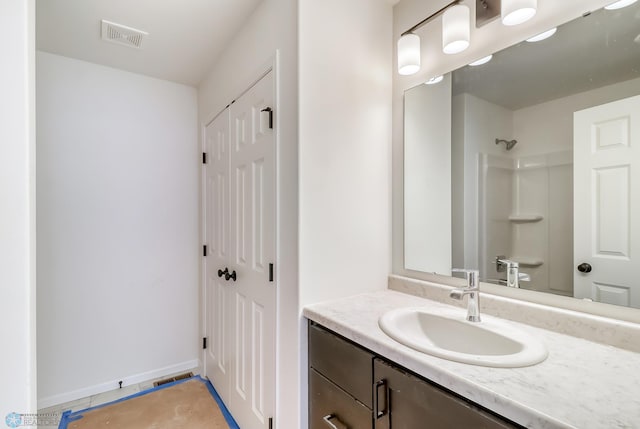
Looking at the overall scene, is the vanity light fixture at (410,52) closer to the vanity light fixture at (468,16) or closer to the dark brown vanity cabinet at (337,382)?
the vanity light fixture at (468,16)

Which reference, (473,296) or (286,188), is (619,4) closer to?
(473,296)

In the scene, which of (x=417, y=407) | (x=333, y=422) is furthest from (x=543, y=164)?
(x=333, y=422)

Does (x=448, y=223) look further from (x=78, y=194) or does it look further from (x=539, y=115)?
(x=78, y=194)

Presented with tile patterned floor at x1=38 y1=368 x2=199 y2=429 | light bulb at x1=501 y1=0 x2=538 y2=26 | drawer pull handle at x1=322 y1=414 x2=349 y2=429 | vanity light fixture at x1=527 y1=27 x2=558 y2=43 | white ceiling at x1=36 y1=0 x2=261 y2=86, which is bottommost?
tile patterned floor at x1=38 y1=368 x2=199 y2=429

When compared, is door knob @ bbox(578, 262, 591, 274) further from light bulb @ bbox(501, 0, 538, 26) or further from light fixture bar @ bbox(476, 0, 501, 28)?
light fixture bar @ bbox(476, 0, 501, 28)

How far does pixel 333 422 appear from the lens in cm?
108

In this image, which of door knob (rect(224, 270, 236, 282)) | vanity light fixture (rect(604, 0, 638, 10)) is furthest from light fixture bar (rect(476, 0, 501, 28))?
door knob (rect(224, 270, 236, 282))

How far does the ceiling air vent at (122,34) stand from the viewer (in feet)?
5.59

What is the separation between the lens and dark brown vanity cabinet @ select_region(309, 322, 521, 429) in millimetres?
713

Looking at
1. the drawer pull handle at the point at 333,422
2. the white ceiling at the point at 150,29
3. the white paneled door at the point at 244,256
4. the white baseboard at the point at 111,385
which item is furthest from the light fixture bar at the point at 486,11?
the white baseboard at the point at 111,385

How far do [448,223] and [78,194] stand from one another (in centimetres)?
240

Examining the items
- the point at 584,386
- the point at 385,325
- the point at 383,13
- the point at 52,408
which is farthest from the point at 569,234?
the point at 52,408
